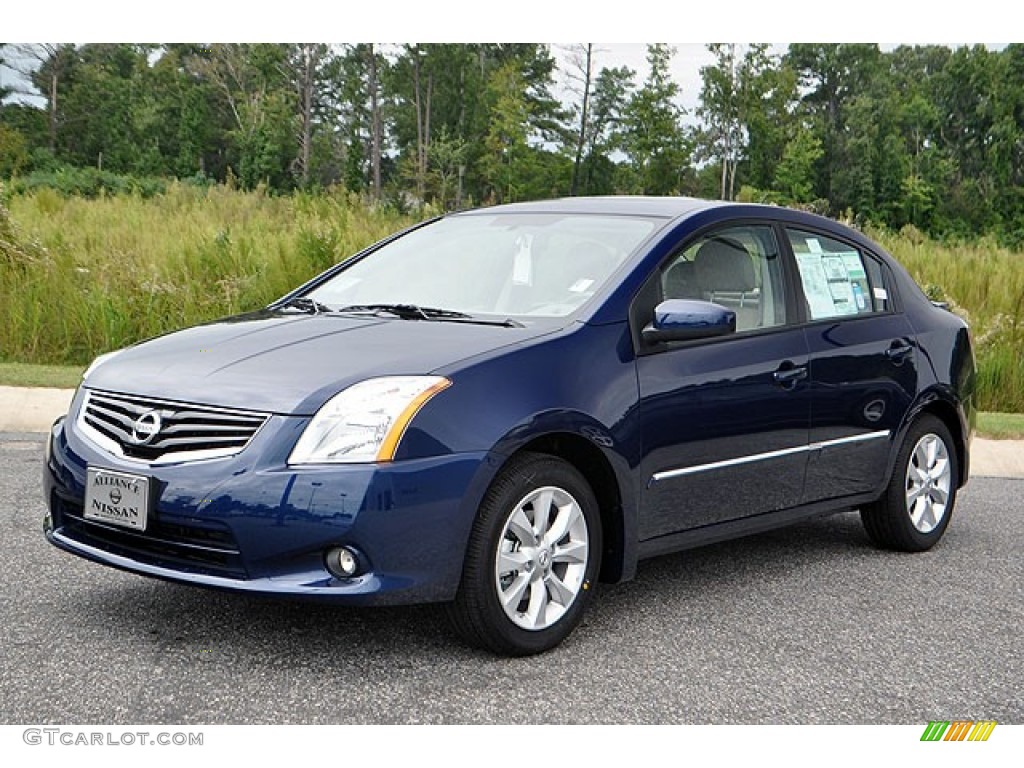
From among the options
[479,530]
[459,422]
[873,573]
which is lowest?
[873,573]

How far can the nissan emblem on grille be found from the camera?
4.50 metres

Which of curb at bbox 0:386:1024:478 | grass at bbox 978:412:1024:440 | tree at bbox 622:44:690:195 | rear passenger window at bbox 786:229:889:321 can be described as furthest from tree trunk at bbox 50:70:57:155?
rear passenger window at bbox 786:229:889:321

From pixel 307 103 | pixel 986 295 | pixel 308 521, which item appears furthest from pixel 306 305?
pixel 307 103

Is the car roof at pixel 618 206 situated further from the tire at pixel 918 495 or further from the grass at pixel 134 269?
the grass at pixel 134 269

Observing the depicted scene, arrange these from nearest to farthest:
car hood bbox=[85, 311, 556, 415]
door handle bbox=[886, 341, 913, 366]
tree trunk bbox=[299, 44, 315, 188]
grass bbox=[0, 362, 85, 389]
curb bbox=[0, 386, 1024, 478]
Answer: car hood bbox=[85, 311, 556, 415]
door handle bbox=[886, 341, 913, 366]
curb bbox=[0, 386, 1024, 478]
grass bbox=[0, 362, 85, 389]
tree trunk bbox=[299, 44, 315, 188]

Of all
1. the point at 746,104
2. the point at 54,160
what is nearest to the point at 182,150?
the point at 54,160

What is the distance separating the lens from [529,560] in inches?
183

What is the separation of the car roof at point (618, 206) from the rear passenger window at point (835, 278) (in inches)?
20.3

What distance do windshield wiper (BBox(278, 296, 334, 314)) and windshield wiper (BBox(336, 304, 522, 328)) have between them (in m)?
0.09

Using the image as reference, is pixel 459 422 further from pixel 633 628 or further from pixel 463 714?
pixel 633 628

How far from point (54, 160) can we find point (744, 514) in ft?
170

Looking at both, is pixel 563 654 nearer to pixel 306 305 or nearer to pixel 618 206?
pixel 306 305

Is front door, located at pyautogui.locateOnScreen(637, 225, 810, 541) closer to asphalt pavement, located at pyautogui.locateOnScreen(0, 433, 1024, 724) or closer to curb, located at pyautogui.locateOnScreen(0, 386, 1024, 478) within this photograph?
asphalt pavement, located at pyautogui.locateOnScreen(0, 433, 1024, 724)

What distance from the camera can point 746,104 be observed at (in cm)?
5681
